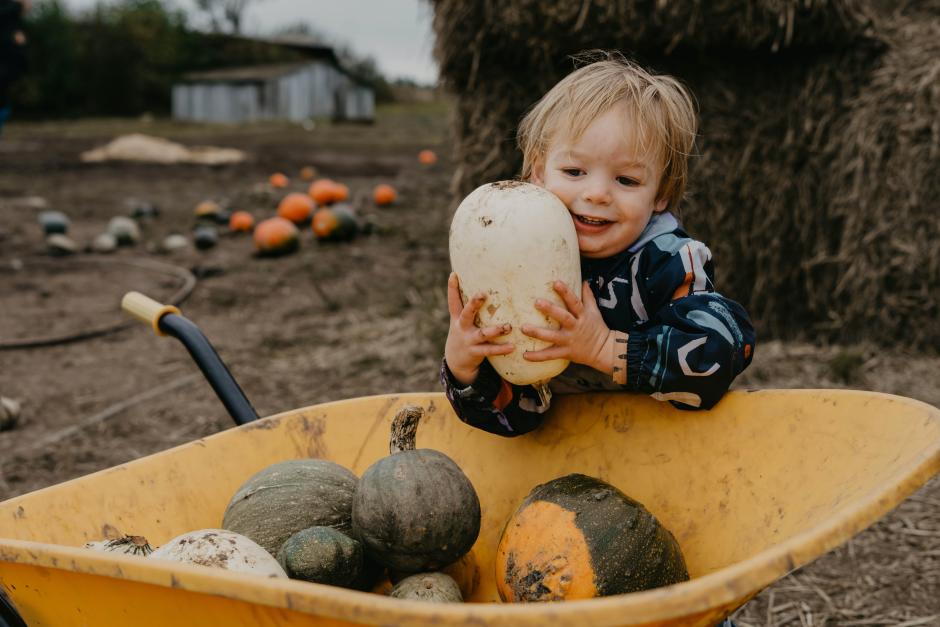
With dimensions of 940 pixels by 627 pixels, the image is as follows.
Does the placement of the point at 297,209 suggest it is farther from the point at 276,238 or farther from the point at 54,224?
the point at 54,224

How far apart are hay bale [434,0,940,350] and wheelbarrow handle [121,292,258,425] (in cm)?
197

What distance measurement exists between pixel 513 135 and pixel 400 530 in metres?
2.79

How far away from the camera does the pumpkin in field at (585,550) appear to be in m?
1.62

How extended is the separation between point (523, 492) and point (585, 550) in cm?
45

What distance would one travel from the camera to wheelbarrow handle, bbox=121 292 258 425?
2180 mm

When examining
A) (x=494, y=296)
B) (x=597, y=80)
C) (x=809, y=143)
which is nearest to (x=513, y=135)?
(x=809, y=143)

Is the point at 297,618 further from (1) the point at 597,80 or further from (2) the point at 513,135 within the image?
(2) the point at 513,135

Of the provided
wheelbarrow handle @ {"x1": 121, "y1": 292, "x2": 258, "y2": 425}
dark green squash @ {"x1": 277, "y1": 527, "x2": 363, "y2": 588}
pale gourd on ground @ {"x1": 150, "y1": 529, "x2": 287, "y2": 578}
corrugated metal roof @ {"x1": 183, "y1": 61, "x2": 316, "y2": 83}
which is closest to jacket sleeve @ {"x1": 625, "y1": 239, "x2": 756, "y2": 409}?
dark green squash @ {"x1": 277, "y1": 527, "x2": 363, "y2": 588}

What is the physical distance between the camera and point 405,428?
1.88 m

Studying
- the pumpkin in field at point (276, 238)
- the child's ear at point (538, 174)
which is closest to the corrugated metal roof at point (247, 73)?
the pumpkin in field at point (276, 238)

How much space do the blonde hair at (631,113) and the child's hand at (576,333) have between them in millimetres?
336

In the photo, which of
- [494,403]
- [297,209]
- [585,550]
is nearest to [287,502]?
[494,403]

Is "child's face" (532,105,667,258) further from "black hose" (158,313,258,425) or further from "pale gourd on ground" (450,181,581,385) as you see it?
"black hose" (158,313,258,425)

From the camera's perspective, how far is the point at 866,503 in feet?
3.92
